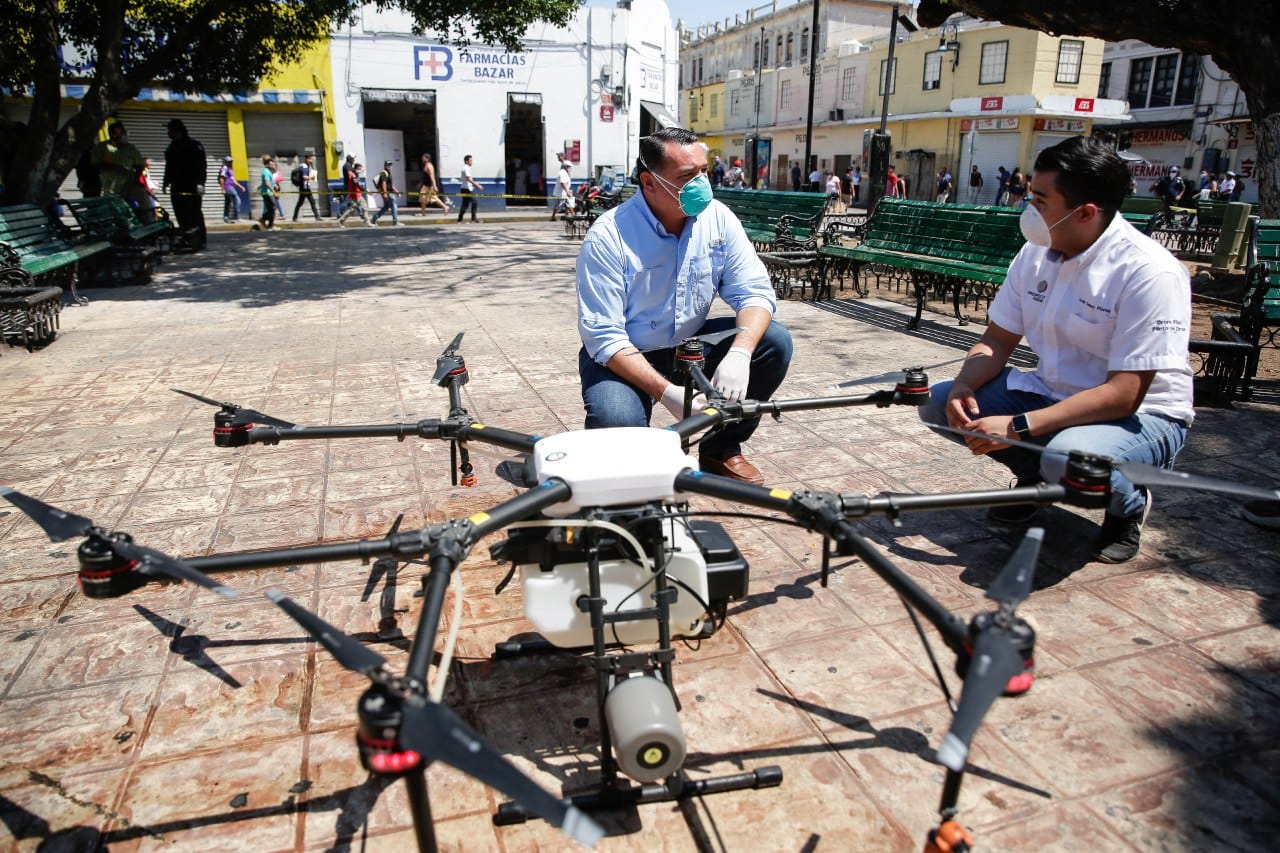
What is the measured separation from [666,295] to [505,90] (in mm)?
23776

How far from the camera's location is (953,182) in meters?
35.7

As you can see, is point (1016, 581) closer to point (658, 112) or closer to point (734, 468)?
point (734, 468)

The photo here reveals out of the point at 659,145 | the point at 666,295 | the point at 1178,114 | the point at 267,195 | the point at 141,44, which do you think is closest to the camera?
the point at 659,145

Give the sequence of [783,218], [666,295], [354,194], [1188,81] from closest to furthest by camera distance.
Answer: [666,295]
[783,218]
[354,194]
[1188,81]

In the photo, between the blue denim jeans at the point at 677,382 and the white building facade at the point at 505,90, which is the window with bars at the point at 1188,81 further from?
the blue denim jeans at the point at 677,382

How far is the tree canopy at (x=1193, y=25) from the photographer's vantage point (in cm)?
823

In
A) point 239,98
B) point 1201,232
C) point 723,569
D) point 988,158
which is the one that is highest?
point 239,98

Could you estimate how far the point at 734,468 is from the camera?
12.7 feet

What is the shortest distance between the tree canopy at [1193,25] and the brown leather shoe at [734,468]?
7.17 meters

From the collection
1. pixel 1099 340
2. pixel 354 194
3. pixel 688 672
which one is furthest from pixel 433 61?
pixel 688 672

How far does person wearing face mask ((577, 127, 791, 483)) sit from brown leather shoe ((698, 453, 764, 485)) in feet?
0.04

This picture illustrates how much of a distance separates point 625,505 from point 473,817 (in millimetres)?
845

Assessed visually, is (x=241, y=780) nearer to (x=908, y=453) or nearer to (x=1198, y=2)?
(x=908, y=453)

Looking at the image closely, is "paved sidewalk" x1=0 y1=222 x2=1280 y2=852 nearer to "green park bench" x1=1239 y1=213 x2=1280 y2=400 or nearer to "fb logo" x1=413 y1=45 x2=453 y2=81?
"green park bench" x1=1239 y1=213 x2=1280 y2=400
